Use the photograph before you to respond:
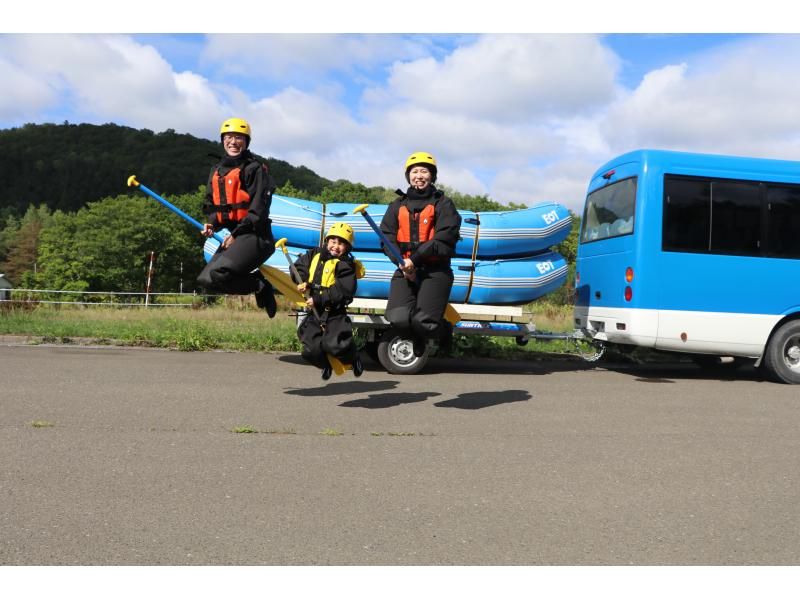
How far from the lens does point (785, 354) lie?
9.10m

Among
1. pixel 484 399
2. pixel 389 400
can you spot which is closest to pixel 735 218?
pixel 484 399

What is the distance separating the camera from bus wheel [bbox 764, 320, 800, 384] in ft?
29.3

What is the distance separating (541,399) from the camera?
7.07m

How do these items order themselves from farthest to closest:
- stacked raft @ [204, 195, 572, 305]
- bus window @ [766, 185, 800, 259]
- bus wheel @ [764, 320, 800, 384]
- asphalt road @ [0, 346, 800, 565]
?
stacked raft @ [204, 195, 572, 305], bus window @ [766, 185, 800, 259], bus wheel @ [764, 320, 800, 384], asphalt road @ [0, 346, 800, 565]

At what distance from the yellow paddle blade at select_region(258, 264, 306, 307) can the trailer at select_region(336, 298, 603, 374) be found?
2197 millimetres

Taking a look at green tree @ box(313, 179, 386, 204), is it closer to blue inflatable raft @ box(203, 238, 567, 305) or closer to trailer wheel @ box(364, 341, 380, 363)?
blue inflatable raft @ box(203, 238, 567, 305)

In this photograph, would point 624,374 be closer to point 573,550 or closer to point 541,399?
point 541,399

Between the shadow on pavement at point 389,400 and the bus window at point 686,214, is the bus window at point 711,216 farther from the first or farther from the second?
the shadow on pavement at point 389,400

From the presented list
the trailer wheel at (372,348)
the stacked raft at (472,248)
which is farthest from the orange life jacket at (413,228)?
the stacked raft at (472,248)

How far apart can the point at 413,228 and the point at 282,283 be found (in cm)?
139

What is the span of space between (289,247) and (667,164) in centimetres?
534

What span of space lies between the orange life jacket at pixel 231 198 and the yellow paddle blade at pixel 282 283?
53 cm

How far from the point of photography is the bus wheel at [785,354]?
352 inches

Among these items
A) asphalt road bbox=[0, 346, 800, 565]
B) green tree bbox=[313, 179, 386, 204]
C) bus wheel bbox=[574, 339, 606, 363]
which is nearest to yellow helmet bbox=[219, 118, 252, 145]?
asphalt road bbox=[0, 346, 800, 565]
